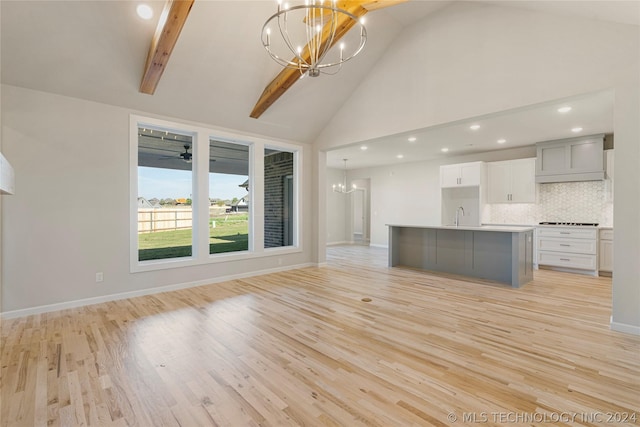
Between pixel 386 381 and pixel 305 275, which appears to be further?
pixel 305 275

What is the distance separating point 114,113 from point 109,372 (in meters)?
3.50

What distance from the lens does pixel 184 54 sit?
3838 mm

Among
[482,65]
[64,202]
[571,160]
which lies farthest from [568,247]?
[64,202]

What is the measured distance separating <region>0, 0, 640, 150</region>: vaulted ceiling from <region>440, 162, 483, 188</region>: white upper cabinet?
3.88 m

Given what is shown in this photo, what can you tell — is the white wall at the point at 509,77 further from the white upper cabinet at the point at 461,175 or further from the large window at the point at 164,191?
the white upper cabinet at the point at 461,175

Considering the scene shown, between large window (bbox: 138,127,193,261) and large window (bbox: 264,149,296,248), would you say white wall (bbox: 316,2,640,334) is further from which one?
large window (bbox: 138,127,193,261)

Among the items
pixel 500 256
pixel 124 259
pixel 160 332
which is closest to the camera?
pixel 160 332

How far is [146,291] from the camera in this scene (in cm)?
439

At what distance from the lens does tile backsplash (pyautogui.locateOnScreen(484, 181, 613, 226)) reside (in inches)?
235

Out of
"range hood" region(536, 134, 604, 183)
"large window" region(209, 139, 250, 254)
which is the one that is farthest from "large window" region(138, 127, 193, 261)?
"range hood" region(536, 134, 604, 183)

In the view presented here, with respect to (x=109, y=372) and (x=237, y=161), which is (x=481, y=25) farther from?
(x=109, y=372)

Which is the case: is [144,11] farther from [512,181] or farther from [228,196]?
[512,181]

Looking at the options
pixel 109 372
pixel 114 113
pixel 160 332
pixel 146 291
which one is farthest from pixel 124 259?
pixel 109 372

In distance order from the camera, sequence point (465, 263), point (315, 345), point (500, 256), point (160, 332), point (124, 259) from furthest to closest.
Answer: point (465, 263) < point (500, 256) < point (124, 259) < point (160, 332) < point (315, 345)
